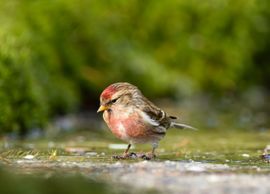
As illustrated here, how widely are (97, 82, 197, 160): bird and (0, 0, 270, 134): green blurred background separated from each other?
3.07 metres

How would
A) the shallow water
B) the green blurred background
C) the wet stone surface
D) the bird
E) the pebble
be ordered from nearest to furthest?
1. the wet stone surface
2. the shallow water
3. the pebble
4. the bird
5. the green blurred background

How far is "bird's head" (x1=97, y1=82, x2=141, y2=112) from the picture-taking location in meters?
7.62

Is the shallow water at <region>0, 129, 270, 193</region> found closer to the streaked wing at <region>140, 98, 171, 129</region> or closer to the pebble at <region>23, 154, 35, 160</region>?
the pebble at <region>23, 154, 35, 160</region>

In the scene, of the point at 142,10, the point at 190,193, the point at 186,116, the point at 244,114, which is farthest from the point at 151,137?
the point at 142,10

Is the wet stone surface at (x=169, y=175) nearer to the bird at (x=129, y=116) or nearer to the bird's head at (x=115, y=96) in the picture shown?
the bird at (x=129, y=116)

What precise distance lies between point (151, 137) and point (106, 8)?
7.40 metres

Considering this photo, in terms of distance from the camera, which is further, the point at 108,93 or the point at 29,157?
the point at 108,93

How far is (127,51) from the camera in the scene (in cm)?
1486

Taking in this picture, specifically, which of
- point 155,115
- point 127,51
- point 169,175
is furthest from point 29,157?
point 127,51

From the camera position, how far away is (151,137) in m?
7.82

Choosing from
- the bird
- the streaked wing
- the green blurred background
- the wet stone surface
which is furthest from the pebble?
the green blurred background

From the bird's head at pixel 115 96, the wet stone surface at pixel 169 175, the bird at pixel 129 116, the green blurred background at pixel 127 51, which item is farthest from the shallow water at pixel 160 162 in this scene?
the green blurred background at pixel 127 51

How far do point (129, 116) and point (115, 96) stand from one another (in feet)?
0.88

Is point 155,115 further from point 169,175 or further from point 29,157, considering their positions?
point 169,175
